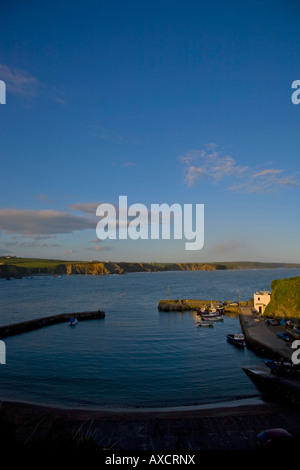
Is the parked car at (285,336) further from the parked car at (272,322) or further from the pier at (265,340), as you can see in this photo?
the parked car at (272,322)

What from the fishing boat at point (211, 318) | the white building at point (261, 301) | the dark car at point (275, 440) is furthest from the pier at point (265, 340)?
the dark car at point (275, 440)

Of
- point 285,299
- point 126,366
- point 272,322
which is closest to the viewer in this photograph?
point 126,366

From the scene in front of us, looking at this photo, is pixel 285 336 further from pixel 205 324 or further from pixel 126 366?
pixel 126 366

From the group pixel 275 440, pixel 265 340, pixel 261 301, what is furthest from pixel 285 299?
pixel 275 440

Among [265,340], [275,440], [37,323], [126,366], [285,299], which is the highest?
[285,299]

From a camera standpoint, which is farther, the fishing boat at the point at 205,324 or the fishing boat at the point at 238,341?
the fishing boat at the point at 205,324

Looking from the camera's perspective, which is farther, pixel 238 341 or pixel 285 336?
pixel 238 341

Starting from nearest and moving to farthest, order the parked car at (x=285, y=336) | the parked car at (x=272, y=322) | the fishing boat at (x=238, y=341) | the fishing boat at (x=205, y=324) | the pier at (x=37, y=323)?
the parked car at (x=285, y=336) → the fishing boat at (x=238, y=341) → the parked car at (x=272, y=322) → the pier at (x=37, y=323) → the fishing boat at (x=205, y=324)
